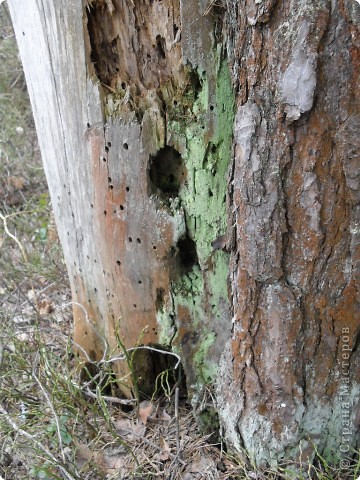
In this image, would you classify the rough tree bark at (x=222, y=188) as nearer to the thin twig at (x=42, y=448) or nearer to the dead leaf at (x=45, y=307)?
the thin twig at (x=42, y=448)

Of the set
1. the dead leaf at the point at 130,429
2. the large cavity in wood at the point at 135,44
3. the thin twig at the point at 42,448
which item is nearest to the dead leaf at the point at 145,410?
the dead leaf at the point at 130,429

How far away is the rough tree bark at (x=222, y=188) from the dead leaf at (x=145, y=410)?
15 centimetres

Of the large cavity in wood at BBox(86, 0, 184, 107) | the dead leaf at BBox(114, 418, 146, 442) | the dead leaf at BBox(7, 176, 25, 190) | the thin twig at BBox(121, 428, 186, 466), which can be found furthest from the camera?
the dead leaf at BBox(7, 176, 25, 190)

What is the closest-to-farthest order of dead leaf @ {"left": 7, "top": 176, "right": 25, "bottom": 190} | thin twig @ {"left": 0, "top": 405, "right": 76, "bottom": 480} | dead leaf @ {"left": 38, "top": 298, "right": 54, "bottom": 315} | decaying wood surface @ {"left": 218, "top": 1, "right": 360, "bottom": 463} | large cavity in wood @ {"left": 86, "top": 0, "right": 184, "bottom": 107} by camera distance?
decaying wood surface @ {"left": 218, "top": 1, "right": 360, "bottom": 463} → large cavity in wood @ {"left": 86, "top": 0, "right": 184, "bottom": 107} → thin twig @ {"left": 0, "top": 405, "right": 76, "bottom": 480} → dead leaf @ {"left": 38, "top": 298, "right": 54, "bottom": 315} → dead leaf @ {"left": 7, "top": 176, "right": 25, "bottom": 190}

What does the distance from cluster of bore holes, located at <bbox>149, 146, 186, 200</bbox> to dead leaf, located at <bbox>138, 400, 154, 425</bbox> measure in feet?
3.08

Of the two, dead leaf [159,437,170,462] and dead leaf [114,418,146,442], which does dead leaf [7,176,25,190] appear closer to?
dead leaf [114,418,146,442]

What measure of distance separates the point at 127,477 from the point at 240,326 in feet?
2.49

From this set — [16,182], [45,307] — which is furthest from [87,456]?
[16,182]

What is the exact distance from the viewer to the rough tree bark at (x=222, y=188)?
122 centimetres

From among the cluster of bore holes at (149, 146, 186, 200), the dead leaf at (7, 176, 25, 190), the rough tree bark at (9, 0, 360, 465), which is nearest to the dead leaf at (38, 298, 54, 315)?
the rough tree bark at (9, 0, 360, 465)

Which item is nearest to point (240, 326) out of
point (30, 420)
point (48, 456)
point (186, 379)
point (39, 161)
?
point (186, 379)

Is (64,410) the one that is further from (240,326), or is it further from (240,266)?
(240,266)

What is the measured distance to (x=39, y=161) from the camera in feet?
15.2

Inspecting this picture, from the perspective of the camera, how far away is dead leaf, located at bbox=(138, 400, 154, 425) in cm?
193
